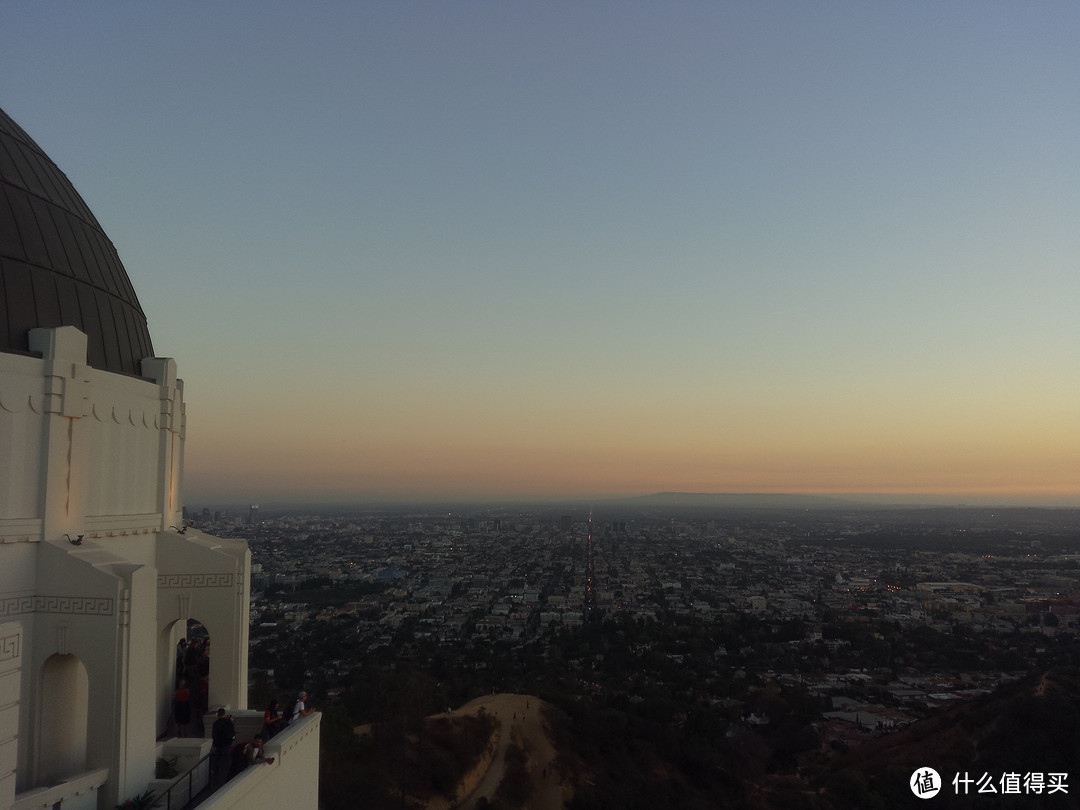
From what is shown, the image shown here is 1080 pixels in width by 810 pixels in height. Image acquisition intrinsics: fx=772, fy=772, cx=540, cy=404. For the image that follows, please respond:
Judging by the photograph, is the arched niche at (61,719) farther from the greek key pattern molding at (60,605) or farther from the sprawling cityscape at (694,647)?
the sprawling cityscape at (694,647)

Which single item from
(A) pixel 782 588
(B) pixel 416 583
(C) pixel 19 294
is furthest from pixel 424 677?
(A) pixel 782 588

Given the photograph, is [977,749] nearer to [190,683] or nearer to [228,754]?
[190,683]

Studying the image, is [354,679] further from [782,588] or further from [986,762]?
[782,588]

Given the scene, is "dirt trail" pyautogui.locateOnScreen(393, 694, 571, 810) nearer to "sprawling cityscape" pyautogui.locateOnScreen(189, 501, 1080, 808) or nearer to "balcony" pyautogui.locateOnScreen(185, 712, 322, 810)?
"sprawling cityscape" pyautogui.locateOnScreen(189, 501, 1080, 808)

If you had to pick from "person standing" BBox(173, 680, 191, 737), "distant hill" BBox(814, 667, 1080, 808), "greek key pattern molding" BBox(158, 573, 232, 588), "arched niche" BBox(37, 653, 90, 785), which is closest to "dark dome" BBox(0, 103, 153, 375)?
"greek key pattern molding" BBox(158, 573, 232, 588)

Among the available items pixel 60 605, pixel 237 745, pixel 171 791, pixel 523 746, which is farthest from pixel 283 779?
pixel 523 746

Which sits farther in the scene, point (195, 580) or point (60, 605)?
point (195, 580)
